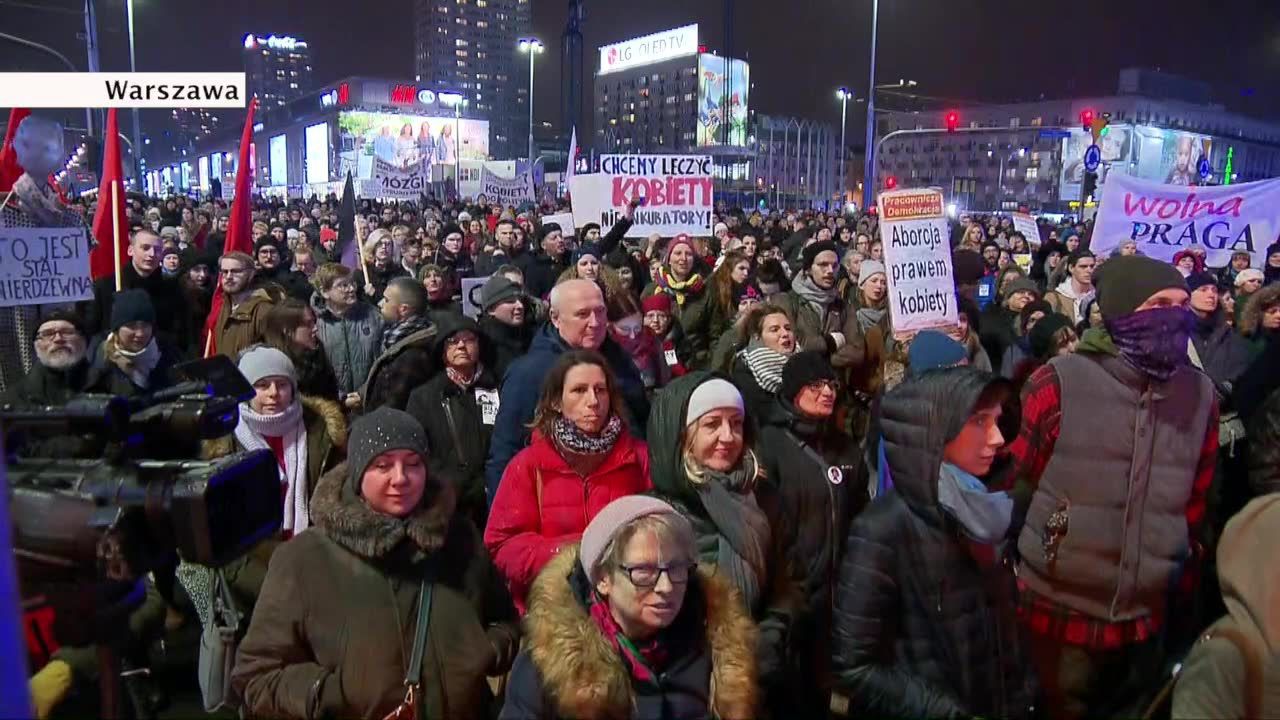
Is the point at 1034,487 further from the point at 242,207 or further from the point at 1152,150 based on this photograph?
the point at 1152,150

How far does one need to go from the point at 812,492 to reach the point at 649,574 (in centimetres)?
144

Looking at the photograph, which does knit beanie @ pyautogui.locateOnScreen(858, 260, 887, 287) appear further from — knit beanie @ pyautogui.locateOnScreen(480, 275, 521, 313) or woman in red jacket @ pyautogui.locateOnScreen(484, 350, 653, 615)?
woman in red jacket @ pyautogui.locateOnScreen(484, 350, 653, 615)

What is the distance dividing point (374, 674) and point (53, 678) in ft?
2.92

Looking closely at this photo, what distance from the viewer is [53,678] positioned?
2053 mm

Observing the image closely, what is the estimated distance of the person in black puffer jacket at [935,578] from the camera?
251 cm

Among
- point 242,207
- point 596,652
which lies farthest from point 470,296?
point 596,652

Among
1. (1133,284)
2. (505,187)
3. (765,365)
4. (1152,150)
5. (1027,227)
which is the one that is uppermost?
(1152,150)

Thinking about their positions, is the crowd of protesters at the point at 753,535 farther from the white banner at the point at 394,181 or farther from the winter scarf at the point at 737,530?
the white banner at the point at 394,181

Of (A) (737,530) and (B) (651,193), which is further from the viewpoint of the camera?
(B) (651,193)

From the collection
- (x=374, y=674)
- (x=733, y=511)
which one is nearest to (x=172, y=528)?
(x=374, y=674)

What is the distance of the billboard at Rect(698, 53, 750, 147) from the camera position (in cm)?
11244

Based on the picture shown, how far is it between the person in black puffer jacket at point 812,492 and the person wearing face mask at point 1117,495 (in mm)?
702

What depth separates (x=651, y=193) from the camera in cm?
1010

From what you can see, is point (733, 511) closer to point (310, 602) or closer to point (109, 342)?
point (310, 602)
